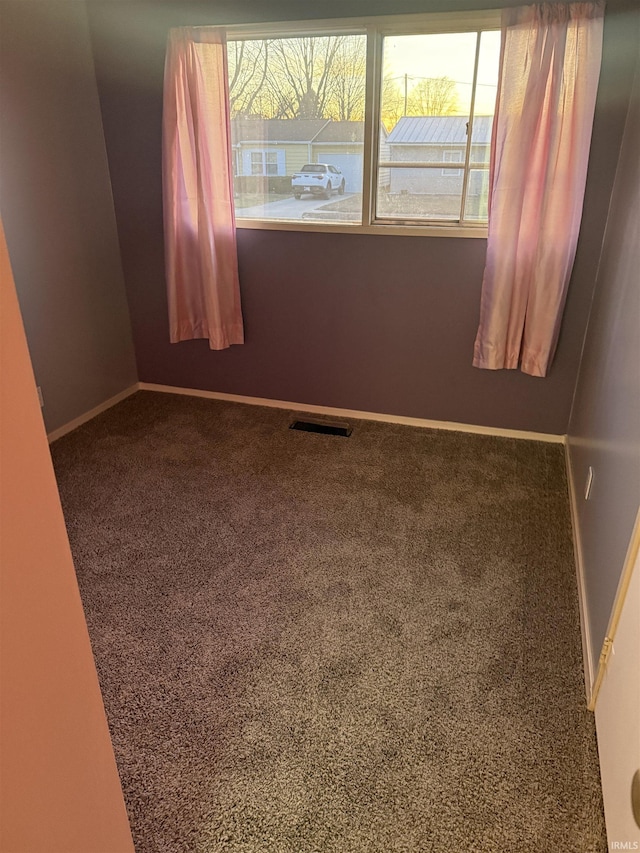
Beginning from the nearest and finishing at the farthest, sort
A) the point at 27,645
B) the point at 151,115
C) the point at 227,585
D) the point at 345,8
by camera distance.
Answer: the point at 27,645, the point at 227,585, the point at 345,8, the point at 151,115

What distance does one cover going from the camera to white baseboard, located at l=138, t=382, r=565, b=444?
3.09 metres

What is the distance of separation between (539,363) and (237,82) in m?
2.11

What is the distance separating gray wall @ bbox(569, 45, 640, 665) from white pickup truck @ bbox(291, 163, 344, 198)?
51.9 inches

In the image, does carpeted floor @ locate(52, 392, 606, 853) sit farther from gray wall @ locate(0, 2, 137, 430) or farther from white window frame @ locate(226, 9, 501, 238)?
white window frame @ locate(226, 9, 501, 238)

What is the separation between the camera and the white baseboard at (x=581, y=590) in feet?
5.32

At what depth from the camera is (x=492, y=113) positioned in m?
2.55

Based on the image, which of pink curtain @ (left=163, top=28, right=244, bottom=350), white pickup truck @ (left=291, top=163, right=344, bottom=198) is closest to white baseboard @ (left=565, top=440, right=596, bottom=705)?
white pickup truck @ (left=291, top=163, right=344, bottom=198)

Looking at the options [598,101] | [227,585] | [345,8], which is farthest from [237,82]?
[227,585]

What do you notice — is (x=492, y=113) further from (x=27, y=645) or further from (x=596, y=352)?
(x=27, y=645)

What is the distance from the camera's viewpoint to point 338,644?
1.78 m

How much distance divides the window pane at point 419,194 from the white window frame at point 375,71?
30 millimetres

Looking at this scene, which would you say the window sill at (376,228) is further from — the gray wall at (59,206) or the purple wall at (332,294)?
the gray wall at (59,206)

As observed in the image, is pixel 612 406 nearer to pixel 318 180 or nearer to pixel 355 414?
pixel 355 414

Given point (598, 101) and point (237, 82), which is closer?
point (598, 101)
